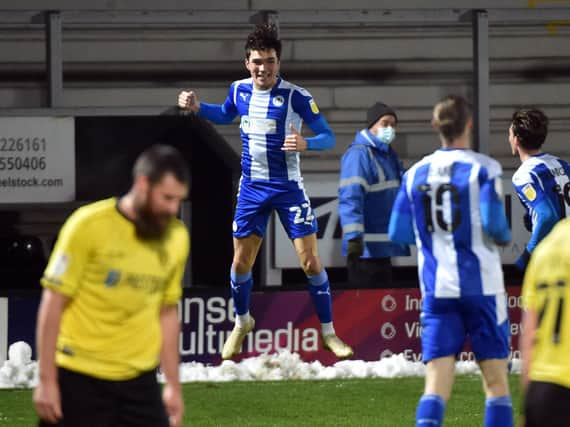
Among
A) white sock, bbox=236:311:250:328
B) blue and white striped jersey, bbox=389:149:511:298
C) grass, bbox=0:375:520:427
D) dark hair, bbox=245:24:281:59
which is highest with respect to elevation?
dark hair, bbox=245:24:281:59

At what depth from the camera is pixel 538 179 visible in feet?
33.8

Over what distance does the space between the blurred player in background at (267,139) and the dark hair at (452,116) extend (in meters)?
3.17

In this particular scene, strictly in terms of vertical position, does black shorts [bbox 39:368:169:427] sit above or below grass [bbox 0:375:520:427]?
above

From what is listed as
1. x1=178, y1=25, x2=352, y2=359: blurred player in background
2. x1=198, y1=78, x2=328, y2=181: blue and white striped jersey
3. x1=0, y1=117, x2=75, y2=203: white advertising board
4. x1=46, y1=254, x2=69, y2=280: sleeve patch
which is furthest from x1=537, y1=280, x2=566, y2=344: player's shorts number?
x1=0, y1=117, x2=75, y2=203: white advertising board

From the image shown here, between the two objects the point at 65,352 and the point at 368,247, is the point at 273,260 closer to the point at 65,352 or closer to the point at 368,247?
the point at 368,247

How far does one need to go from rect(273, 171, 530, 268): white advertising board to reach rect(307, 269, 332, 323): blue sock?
223 centimetres

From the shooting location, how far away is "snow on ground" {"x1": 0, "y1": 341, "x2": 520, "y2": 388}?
1269 cm

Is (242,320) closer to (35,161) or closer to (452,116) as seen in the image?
(35,161)

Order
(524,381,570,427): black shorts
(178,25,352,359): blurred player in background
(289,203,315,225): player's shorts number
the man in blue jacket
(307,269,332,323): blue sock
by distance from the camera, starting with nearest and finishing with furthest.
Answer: (524,381,570,427): black shorts, (178,25,352,359): blurred player in background, (289,203,315,225): player's shorts number, (307,269,332,323): blue sock, the man in blue jacket

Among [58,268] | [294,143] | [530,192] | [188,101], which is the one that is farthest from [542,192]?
[58,268]

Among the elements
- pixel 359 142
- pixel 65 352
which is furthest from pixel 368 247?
pixel 65 352

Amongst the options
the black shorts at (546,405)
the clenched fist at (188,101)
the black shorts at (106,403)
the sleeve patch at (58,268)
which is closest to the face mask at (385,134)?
the clenched fist at (188,101)

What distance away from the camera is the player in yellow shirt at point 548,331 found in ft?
18.2

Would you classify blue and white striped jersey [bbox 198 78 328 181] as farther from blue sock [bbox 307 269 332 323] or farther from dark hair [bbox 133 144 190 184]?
dark hair [bbox 133 144 190 184]
